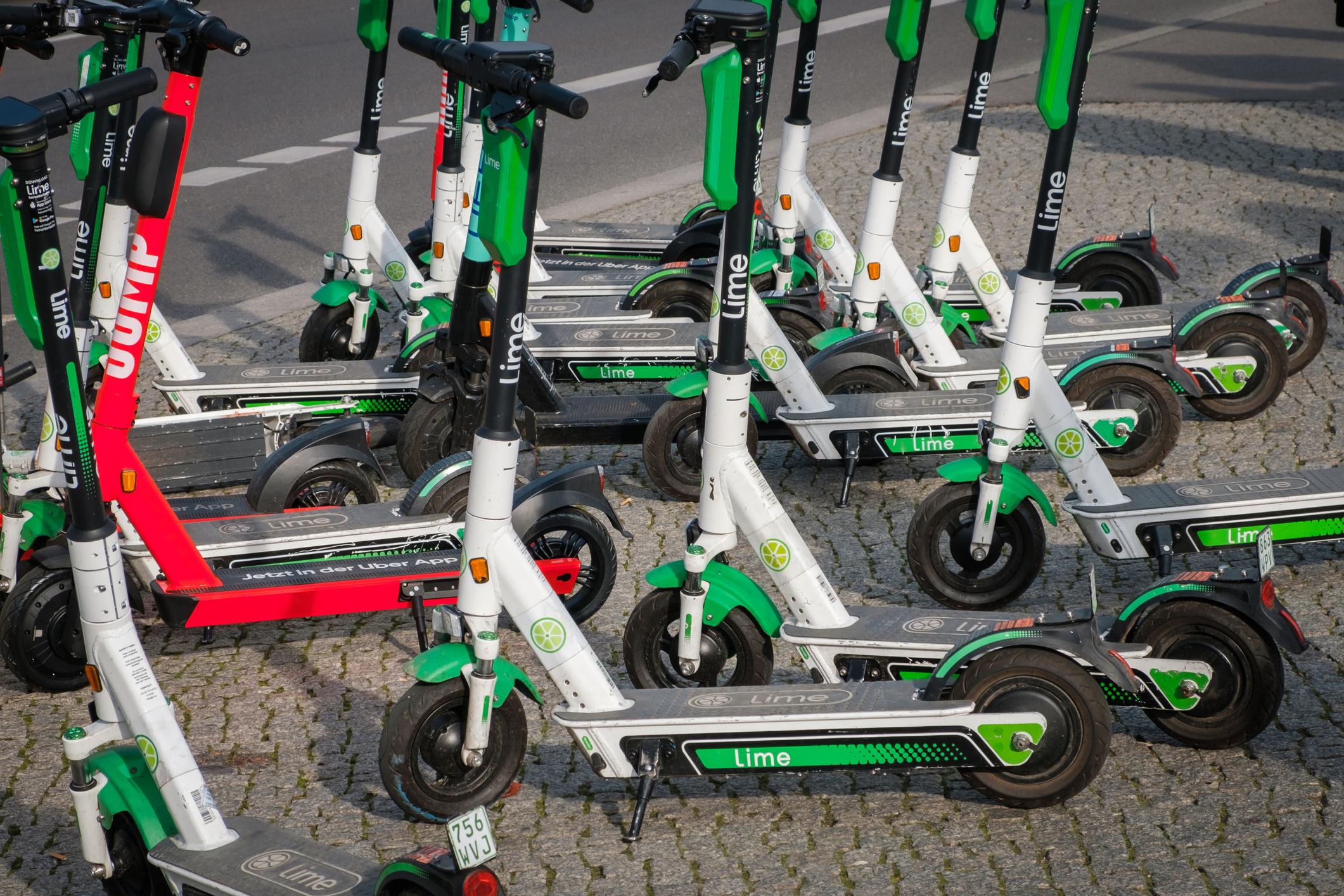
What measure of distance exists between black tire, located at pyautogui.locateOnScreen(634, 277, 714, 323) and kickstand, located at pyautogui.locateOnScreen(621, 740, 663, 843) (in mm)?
3961

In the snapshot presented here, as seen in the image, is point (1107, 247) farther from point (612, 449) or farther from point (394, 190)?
point (394, 190)

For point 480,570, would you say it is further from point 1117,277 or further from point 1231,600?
point 1117,277

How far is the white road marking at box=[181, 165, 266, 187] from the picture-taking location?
37.8 feet

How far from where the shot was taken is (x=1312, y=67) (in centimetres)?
1462

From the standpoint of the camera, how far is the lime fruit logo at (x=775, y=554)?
474 centimetres

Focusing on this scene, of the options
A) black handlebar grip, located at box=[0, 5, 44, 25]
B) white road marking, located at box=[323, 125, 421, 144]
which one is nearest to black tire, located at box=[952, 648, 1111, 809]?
black handlebar grip, located at box=[0, 5, 44, 25]

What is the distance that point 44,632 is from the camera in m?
5.19

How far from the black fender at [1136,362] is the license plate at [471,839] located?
4.08m

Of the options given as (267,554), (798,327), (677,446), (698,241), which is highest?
(698,241)

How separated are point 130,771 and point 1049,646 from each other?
2556mm

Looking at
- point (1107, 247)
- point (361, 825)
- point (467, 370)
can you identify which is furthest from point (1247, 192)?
point (361, 825)

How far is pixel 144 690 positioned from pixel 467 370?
9.09ft

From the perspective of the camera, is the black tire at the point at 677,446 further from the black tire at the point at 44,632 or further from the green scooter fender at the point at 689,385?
the black tire at the point at 44,632

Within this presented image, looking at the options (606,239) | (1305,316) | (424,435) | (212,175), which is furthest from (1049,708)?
(212,175)
